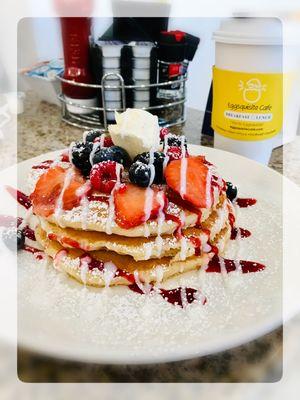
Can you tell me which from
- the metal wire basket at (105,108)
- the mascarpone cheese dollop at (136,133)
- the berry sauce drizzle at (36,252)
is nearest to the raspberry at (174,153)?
the mascarpone cheese dollop at (136,133)

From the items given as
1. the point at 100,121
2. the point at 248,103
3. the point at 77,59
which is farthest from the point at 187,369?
the point at 77,59

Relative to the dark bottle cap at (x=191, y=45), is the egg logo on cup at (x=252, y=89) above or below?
below

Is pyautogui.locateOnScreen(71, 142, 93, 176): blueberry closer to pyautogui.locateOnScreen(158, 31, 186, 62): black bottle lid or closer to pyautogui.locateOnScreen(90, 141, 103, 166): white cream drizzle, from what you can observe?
pyautogui.locateOnScreen(90, 141, 103, 166): white cream drizzle

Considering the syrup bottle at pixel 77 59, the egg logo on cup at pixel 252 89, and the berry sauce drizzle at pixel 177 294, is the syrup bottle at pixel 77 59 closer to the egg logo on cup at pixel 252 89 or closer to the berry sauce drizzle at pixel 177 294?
the egg logo on cup at pixel 252 89

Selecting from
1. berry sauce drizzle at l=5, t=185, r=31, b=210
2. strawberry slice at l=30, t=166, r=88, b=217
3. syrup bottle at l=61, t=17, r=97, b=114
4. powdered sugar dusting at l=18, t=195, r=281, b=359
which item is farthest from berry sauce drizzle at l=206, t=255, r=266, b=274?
syrup bottle at l=61, t=17, r=97, b=114

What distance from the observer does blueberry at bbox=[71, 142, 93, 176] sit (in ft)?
3.29

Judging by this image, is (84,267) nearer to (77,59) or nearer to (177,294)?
(177,294)

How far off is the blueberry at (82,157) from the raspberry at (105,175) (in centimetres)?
6

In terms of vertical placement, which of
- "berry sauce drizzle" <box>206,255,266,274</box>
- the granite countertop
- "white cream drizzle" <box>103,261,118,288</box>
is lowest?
the granite countertop

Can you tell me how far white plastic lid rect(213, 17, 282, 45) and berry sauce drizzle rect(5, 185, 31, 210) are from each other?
2.68ft

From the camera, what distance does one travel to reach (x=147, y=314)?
78 cm

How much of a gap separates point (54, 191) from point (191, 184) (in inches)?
13.2

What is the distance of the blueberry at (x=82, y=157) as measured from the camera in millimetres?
1002

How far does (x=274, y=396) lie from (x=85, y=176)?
0.65 m
